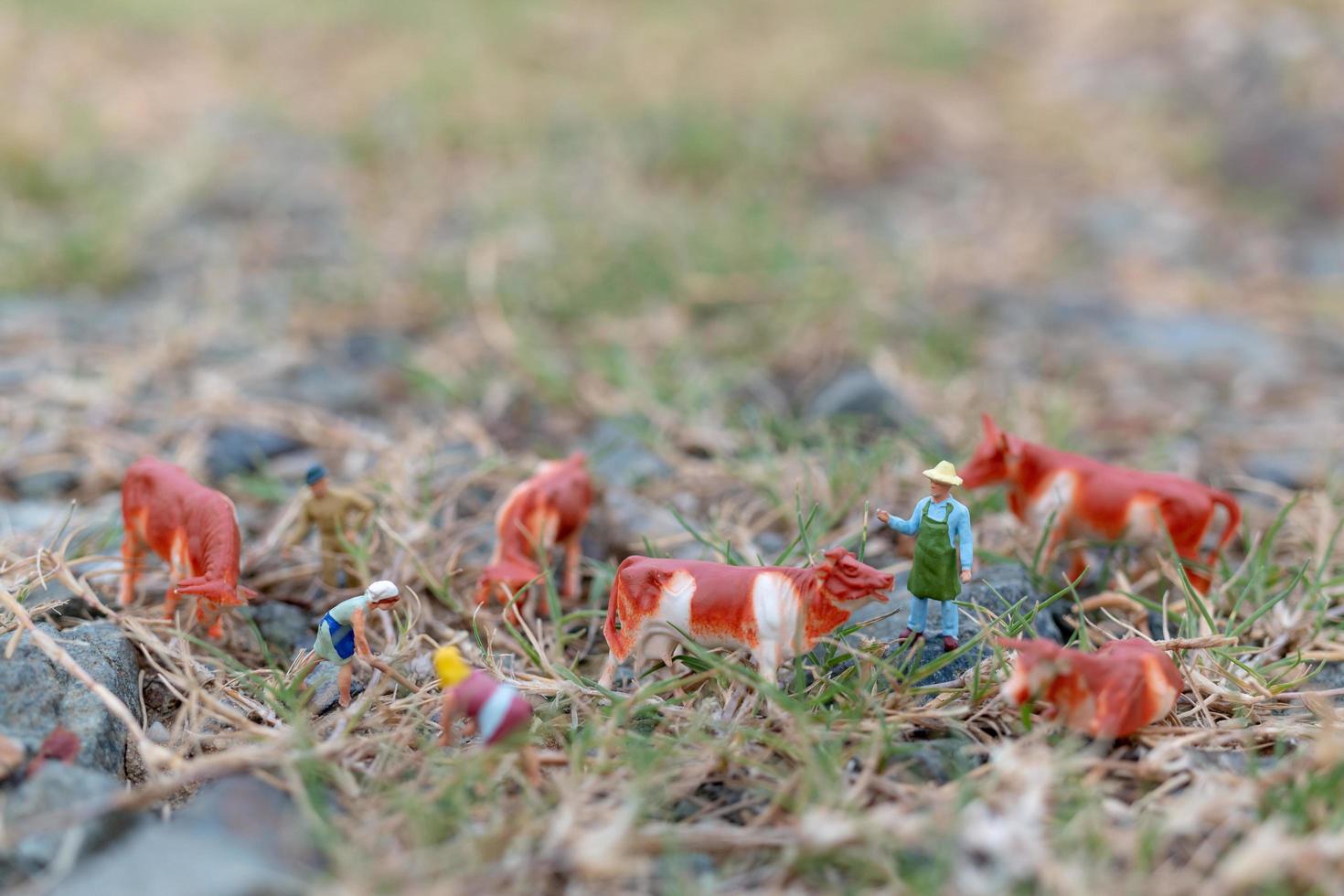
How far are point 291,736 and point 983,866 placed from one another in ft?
4.40

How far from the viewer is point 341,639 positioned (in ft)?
7.89

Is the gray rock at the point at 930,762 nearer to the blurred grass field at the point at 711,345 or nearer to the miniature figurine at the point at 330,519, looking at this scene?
the blurred grass field at the point at 711,345

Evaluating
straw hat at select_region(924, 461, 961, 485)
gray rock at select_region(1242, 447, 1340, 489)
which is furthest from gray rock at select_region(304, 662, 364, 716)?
gray rock at select_region(1242, 447, 1340, 489)

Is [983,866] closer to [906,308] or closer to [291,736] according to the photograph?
[291,736]

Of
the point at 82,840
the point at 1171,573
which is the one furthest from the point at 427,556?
the point at 1171,573

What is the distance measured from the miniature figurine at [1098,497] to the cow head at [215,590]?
182cm

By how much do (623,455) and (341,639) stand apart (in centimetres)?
162

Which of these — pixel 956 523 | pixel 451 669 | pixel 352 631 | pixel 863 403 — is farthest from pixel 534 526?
pixel 863 403

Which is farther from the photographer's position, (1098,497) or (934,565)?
(1098,497)

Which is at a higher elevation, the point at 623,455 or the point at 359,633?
the point at 359,633

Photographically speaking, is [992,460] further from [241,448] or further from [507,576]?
[241,448]

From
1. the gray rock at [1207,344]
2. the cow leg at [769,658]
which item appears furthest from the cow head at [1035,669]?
the gray rock at [1207,344]

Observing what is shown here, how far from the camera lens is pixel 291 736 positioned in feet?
7.17

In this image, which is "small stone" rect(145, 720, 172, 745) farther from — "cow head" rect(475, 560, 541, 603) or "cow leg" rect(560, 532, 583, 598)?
"cow leg" rect(560, 532, 583, 598)
